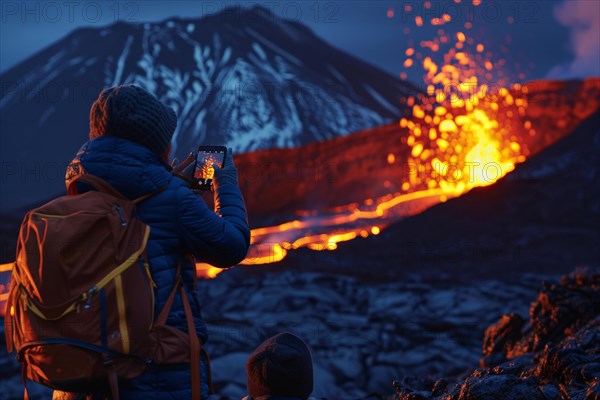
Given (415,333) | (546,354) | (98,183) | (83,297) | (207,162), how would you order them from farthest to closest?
1. (415,333)
2. (546,354)
3. (207,162)
4. (98,183)
5. (83,297)

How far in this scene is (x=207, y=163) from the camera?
8.21ft

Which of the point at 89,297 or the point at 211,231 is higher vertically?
the point at 211,231

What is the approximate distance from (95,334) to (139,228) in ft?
1.00

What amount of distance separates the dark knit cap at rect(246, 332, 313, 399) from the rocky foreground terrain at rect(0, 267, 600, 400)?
1.19 metres

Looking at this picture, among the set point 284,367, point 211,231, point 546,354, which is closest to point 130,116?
point 211,231

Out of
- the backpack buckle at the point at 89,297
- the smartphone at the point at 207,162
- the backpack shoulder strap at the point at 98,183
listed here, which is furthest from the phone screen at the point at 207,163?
the backpack buckle at the point at 89,297

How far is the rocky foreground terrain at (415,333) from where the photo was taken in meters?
4.28

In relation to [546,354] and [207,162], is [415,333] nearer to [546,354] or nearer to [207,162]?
[546,354]

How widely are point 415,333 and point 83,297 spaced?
363 inches

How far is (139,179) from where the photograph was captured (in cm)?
224

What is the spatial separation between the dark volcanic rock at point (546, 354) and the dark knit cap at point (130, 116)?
6.51 feet

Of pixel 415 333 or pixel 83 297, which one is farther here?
pixel 415 333

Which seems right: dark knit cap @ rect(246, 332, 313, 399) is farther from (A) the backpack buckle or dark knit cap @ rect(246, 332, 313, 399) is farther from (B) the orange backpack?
(A) the backpack buckle

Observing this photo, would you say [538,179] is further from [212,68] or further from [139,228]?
[139,228]
